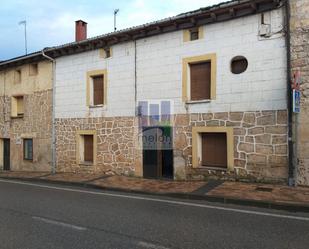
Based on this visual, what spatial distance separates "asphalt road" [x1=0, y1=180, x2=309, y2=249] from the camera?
17.2ft

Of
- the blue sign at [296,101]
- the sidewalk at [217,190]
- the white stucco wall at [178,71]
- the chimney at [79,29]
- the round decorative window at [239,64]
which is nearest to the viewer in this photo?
the sidewalk at [217,190]

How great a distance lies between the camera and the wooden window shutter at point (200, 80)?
11.6 m

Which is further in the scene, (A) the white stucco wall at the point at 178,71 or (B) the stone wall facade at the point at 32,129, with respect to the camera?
(B) the stone wall facade at the point at 32,129

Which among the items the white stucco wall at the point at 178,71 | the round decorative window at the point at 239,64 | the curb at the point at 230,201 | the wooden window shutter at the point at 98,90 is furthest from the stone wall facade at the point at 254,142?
the wooden window shutter at the point at 98,90

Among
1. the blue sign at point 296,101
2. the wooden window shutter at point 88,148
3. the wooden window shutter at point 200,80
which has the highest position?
the wooden window shutter at point 200,80

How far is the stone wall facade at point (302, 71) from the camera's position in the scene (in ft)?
31.5

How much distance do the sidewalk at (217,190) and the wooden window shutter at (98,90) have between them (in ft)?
11.0

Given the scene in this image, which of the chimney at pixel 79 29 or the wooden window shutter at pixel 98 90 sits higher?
the chimney at pixel 79 29

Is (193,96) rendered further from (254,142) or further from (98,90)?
(98,90)

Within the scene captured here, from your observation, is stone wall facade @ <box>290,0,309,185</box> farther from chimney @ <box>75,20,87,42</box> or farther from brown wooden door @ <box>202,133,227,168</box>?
chimney @ <box>75,20,87,42</box>

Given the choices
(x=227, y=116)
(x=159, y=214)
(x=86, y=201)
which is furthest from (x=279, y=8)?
(x=86, y=201)

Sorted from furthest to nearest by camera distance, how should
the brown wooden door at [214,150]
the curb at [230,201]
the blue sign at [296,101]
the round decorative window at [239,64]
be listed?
the brown wooden door at [214,150] → the round decorative window at [239,64] → the blue sign at [296,101] → the curb at [230,201]

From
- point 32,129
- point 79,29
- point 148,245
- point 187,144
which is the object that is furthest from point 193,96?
point 32,129

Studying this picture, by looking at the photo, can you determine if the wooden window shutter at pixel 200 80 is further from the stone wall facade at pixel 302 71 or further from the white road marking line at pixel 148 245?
the white road marking line at pixel 148 245
